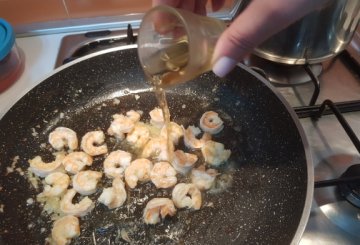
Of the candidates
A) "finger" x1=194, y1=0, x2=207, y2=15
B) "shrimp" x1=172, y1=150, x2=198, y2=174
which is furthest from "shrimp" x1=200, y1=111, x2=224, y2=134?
"finger" x1=194, y1=0, x2=207, y2=15

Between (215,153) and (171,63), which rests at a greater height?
(171,63)

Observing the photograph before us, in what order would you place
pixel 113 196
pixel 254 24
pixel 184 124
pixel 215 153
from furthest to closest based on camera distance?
pixel 184 124, pixel 215 153, pixel 113 196, pixel 254 24

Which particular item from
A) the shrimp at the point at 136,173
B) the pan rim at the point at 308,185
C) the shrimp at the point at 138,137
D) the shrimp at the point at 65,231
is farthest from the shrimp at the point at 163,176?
the pan rim at the point at 308,185

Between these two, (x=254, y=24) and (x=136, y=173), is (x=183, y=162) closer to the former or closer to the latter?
(x=136, y=173)

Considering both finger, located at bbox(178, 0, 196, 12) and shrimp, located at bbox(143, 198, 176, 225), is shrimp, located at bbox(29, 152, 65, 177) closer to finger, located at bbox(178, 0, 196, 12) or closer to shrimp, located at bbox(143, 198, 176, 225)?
shrimp, located at bbox(143, 198, 176, 225)

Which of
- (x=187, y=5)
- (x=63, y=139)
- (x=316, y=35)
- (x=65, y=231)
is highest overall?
(x=187, y=5)

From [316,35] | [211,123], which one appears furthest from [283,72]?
[211,123]

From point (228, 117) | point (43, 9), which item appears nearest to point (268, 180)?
point (228, 117)
